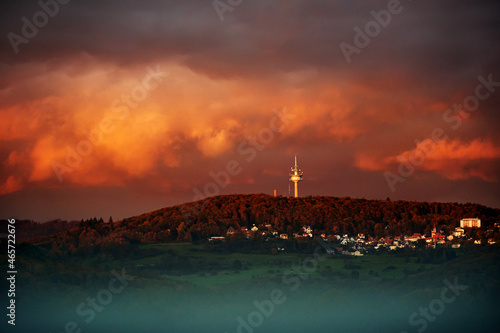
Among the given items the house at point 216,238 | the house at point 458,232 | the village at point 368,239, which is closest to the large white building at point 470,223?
the village at point 368,239

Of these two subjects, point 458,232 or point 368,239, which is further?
point 368,239

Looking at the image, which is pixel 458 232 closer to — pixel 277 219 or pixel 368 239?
pixel 368 239

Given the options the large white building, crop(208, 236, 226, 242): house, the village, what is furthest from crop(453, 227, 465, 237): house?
crop(208, 236, 226, 242): house

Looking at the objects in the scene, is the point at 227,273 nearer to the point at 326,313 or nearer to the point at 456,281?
the point at 326,313

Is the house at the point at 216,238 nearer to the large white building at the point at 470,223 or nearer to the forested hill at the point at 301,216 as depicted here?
the forested hill at the point at 301,216

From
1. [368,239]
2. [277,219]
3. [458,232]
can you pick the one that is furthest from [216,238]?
[458,232]

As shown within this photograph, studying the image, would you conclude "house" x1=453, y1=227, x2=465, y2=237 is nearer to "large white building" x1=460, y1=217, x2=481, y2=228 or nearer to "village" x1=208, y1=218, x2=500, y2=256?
"village" x1=208, y1=218, x2=500, y2=256

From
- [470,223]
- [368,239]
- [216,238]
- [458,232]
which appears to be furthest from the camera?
[470,223]

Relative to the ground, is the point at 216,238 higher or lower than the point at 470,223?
lower
